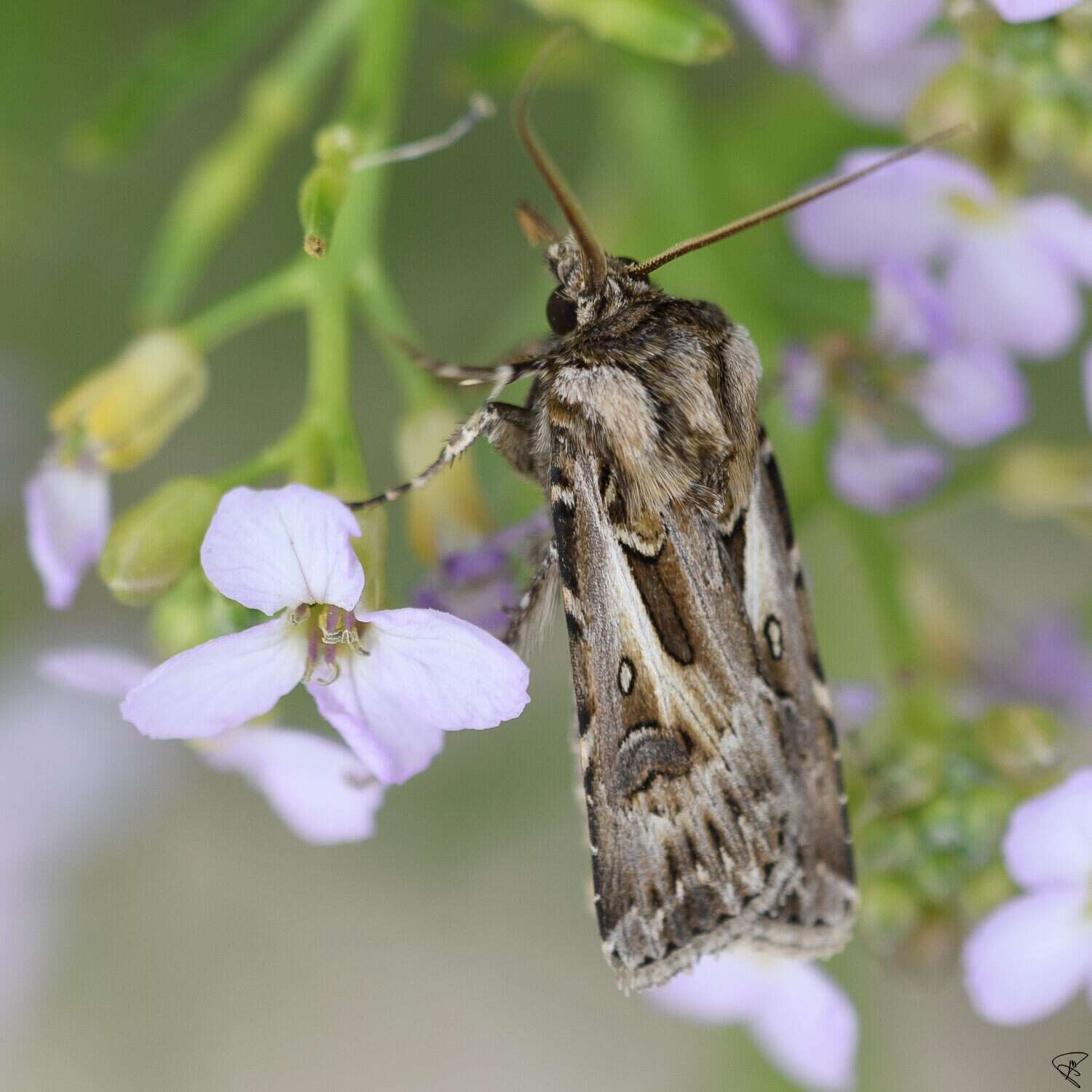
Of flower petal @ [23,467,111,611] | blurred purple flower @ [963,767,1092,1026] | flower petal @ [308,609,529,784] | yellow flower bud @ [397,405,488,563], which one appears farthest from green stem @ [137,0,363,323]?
blurred purple flower @ [963,767,1092,1026]

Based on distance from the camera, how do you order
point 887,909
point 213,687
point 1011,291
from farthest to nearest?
point 1011,291 < point 887,909 < point 213,687

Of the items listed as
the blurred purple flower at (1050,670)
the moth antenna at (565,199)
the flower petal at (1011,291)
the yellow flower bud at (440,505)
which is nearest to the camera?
the moth antenna at (565,199)

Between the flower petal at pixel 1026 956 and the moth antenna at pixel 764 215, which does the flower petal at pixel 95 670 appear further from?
the flower petal at pixel 1026 956

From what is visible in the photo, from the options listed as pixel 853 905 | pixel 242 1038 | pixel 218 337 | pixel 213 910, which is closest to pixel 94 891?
pixel 213 910

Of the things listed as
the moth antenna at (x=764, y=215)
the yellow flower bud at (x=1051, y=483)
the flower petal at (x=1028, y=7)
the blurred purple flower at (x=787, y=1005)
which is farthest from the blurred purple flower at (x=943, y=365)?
the blurred purple flower at (x=787, y=1005)

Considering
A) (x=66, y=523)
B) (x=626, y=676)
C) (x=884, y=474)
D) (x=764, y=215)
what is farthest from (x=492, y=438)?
(x=884, y=474)

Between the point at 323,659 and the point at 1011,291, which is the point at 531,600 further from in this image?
the point at 1011,291

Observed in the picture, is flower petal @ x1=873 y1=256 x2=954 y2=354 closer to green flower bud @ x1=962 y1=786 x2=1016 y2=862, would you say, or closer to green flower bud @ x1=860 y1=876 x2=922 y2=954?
green flower bud @ x1=962 y1=786 x2=1016 y2=862
